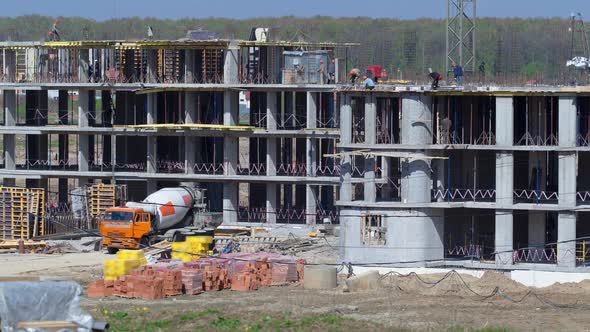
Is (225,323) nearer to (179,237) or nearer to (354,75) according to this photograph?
(179,237)

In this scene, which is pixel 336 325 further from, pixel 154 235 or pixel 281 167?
pixel 281 167

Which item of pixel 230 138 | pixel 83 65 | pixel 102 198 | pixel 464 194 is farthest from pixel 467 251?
pixel 83 65

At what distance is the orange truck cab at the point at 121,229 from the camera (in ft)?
211

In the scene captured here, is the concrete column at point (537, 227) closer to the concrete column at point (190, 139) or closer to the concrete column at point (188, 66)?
the concrete column at point (190, 139)

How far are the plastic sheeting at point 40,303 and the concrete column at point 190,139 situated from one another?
34.2 m

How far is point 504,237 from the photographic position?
58.9 meters

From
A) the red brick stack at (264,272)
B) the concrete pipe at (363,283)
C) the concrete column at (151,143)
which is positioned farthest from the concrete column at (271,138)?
the concrete pipe at (363,283)

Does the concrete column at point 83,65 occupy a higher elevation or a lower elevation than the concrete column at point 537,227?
higher

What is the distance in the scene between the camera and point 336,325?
4459cm

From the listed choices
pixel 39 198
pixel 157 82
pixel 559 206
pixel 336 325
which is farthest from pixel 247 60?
pixel 336 325

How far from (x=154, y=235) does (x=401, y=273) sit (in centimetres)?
1304

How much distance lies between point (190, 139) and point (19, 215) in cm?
947

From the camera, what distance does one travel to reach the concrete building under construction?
5897cm

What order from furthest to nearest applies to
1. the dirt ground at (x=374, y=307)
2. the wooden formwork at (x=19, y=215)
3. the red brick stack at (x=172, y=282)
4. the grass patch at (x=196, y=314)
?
the wooden formwork at (x=19, y=215)
the red brick stack at (x=172, y=282)
the grass patch at (x=196, y=314)
the dirt ground at (x=374, y=307)
